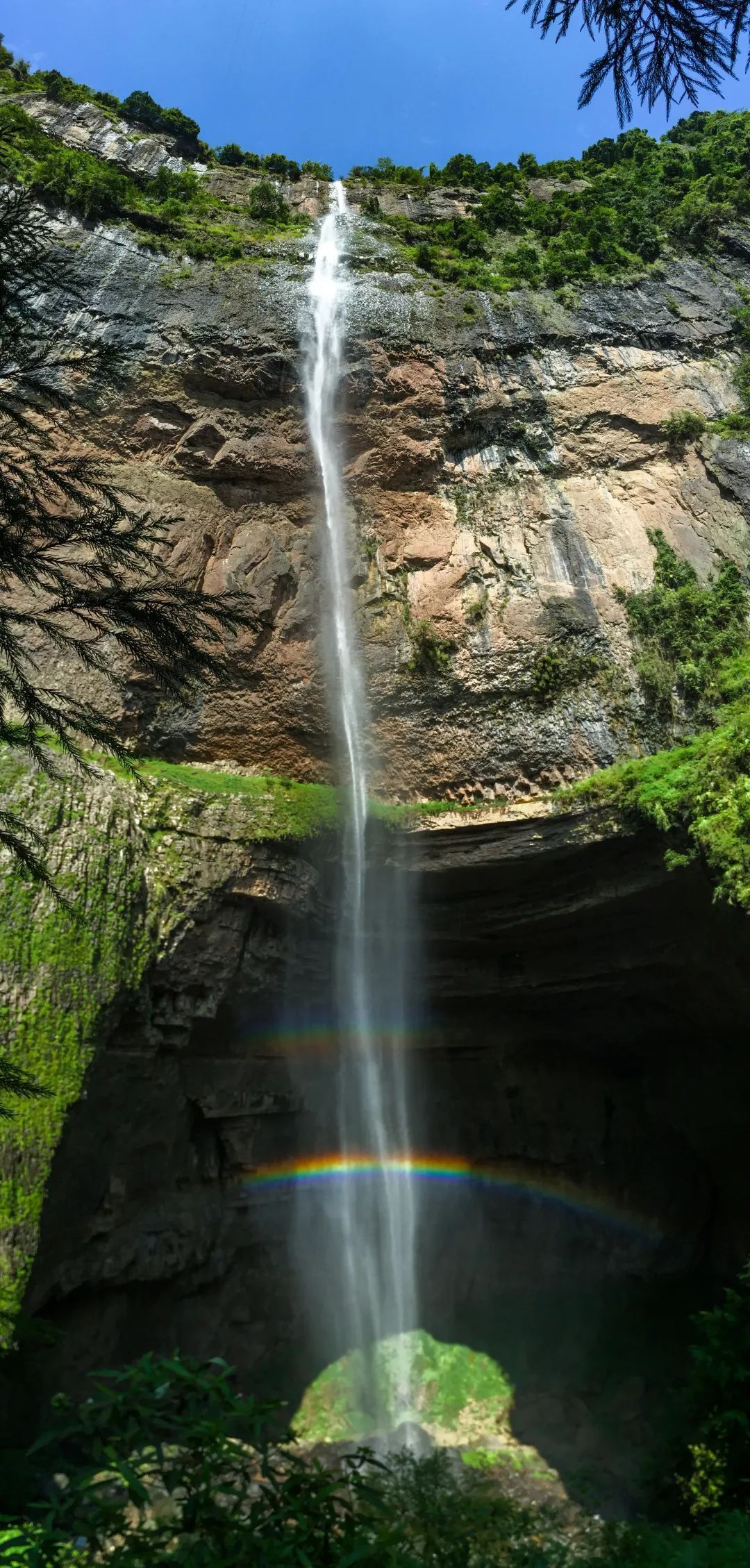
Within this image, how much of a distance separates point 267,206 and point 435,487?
410 inches

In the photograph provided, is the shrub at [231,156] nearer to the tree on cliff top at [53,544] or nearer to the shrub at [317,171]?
the shrub at [317,171]

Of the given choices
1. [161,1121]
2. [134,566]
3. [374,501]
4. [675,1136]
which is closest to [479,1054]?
[675,1136]

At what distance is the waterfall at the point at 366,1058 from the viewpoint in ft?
44.0

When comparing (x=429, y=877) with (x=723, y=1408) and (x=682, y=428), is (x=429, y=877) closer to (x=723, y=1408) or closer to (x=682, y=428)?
(x=723, y=1408)

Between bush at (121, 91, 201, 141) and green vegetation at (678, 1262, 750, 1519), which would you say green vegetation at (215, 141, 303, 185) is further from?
green vegetation at (678, 1262, 750, 1519)

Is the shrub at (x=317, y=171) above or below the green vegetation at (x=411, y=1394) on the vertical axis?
above

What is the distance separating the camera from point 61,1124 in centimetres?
882

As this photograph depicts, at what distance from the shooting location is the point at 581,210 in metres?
21.2

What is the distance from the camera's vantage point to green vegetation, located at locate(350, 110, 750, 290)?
1862 centimetres

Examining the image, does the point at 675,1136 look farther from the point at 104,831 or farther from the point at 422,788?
the point at 104,831

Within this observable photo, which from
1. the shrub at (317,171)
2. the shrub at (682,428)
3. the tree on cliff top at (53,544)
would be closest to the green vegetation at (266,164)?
the shrub at (317,171)

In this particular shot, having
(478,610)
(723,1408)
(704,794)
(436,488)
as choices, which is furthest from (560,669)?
(723,1408)

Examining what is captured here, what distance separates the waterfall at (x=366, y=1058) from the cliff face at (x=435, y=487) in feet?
1.24

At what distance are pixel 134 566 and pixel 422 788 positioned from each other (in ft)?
32.1
